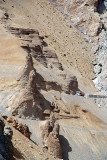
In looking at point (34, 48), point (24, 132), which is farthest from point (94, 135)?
point (34, 48)

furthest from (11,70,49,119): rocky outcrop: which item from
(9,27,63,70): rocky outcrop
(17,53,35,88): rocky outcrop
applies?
(9,27,63,70): rocky outcrop

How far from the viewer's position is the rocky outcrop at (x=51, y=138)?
86.6ft

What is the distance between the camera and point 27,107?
3059cm

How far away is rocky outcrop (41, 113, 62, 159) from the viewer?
26.4 meters

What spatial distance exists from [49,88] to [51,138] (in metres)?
13.9

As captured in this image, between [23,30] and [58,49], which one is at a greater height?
[23,30]

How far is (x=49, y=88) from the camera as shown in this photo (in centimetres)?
4047

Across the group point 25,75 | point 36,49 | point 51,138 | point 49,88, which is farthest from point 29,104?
point 36,49

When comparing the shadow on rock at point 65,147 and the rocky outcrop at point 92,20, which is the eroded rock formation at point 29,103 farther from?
the rocky outcrop at point 92,20

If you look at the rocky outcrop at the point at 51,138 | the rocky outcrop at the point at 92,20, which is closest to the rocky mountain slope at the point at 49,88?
the rocky outcrop at the point at 51,138

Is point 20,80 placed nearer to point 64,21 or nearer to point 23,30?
point 23,30

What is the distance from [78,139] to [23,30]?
2364 cm

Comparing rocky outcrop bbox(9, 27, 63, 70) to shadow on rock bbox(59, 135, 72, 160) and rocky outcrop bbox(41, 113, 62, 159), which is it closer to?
shadow on rock bbox(59, 135, 72, 160)

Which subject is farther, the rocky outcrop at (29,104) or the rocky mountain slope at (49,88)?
the rocky outcrop at (29,104)
